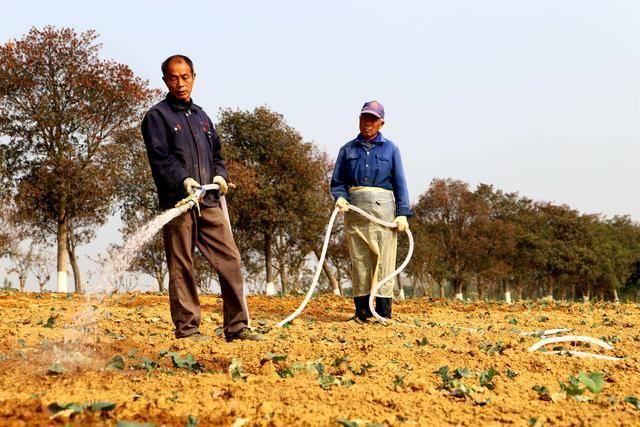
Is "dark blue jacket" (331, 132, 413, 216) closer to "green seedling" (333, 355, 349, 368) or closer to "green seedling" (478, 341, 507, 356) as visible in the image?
"green seedling" (478, 341, 507, 356)

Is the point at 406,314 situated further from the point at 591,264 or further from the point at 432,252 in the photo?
the point at 591,264

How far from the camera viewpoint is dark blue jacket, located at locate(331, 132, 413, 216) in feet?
25.4

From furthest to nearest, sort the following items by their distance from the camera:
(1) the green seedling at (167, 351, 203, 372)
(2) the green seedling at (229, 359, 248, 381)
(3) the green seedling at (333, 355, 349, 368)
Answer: (3) the green seedling at (333, 355, 349, 368)
(1) the green seedling at (167, 351, 203, 372)
(2) the green seedling at (229, 359, 248, 381)

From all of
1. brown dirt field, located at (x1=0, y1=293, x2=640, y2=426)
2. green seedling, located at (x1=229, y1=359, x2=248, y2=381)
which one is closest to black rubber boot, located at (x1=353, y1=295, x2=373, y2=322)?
brown dirt field, located at (x1=0, y1=293, x2=640, y2=426)

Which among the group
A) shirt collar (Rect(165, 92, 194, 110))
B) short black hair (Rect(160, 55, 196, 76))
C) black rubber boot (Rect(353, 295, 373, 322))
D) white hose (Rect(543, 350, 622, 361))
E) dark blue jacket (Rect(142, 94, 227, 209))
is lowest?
white hose (Rect(543, 350, 622, 361))

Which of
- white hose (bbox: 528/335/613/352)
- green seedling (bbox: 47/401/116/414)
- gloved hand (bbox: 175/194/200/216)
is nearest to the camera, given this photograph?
green seedling (bbox: 47/401/116/414)

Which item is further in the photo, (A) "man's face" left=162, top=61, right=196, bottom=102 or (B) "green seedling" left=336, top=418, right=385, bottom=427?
(A) "man's face" left=162, top=61, right=196, bottom=102

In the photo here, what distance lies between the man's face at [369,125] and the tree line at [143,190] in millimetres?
10629

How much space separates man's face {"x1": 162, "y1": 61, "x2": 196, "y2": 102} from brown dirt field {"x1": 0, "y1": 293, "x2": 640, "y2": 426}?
2.00 metres

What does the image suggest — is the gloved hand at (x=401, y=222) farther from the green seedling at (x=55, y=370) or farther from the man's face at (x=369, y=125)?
the green seedling at (x=55, y=370)

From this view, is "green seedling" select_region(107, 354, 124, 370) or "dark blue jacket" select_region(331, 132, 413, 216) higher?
"dark blue jacket" select_region(331, 132, 413, 216)

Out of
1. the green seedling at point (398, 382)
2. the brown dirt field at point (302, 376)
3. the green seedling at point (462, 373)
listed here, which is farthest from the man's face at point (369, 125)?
the green seedling at point (398, 382)

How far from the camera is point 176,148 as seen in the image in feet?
18.4

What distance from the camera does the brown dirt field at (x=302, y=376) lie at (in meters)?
3.21
